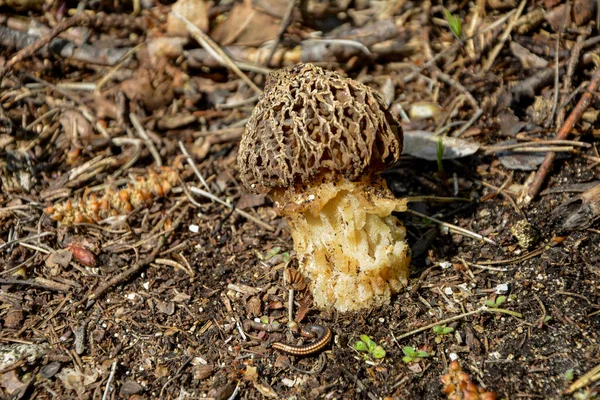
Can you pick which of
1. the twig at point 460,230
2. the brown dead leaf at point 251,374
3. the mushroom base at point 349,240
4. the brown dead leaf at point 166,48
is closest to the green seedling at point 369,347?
the mushroom base at point 349,240

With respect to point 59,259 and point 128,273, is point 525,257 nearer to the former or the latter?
point 128,273

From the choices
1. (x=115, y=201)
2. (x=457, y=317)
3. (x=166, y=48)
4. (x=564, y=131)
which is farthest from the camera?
(x=166, y=48)

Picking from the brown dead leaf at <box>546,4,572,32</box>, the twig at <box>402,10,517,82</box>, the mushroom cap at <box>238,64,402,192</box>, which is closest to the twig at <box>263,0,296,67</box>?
the twig at <box>402,10,517,82</box>

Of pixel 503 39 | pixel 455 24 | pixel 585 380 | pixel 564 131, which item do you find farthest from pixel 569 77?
pixel 585 380

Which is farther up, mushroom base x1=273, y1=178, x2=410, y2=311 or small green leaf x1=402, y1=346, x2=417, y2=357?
mushroom base x1=273, y1=178, x2=410, y2=311

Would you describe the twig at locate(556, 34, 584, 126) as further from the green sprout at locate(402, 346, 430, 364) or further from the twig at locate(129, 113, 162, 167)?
the twig at locate(129, 113, 162, 167)

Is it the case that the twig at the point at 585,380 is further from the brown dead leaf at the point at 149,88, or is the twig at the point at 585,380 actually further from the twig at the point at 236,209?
the brown dead leaf at the point at 149,88
